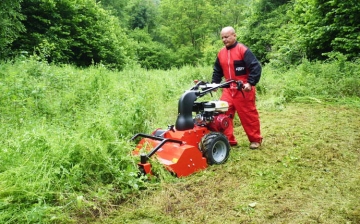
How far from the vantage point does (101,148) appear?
3.38 m

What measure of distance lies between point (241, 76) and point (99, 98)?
2614mm

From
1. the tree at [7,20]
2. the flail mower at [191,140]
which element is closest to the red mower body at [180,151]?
the flail mower at [191,140]

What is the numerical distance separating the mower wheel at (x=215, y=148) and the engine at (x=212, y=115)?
0.27m

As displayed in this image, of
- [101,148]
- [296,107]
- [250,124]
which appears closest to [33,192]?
[101,148]

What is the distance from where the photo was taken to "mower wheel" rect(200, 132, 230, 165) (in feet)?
13.3

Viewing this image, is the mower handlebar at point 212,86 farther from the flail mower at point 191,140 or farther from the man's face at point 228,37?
the man's face at point 228,37

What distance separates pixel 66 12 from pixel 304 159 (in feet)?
41.2

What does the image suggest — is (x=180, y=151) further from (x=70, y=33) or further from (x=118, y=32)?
(x=118, y=32)

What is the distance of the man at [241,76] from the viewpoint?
4566 mm

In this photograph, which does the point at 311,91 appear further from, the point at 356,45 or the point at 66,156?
the point at 66,156

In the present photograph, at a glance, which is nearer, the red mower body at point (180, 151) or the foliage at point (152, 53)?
the red mower body at point (180, 151)

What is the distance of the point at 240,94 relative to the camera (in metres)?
4.74

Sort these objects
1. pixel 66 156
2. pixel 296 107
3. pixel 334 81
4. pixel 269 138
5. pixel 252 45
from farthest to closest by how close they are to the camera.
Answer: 1. pixel 252 45
2. pixel 334 81
3. pixel 296 107
4. pixel 269 138
5. pixel 66 156

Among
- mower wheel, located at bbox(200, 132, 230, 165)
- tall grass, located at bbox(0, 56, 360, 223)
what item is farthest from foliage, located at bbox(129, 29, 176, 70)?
mower wheel, located at bbox(200, 132, 230, 165)
